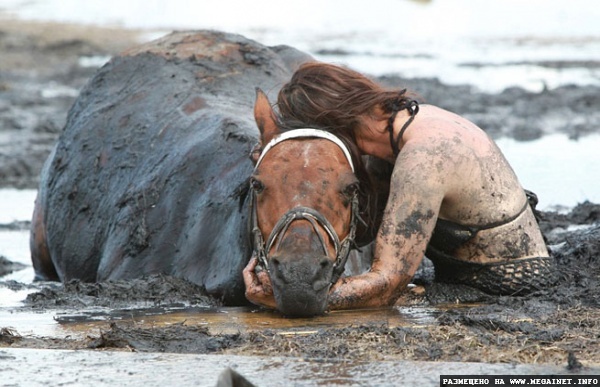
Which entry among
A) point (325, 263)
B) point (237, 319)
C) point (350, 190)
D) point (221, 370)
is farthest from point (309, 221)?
point (221, 370)

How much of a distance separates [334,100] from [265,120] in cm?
32

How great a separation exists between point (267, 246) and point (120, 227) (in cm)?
237

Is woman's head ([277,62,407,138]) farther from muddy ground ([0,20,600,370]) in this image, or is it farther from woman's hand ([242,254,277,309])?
muddy ground ([0,20,600,370])

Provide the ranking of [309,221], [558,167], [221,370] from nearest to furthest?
[221,370], [309,221], [558,167]

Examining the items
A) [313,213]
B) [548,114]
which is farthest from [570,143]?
[313,213]

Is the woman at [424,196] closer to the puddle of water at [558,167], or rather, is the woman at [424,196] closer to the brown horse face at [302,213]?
the brown horse face at [302,213]

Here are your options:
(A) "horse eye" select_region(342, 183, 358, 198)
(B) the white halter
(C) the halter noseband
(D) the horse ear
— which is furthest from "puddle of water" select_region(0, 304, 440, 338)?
(D) the horse ear

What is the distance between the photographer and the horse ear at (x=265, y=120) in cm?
532

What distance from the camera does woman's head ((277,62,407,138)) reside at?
530 centimetres

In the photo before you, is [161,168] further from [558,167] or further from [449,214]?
[558,167]

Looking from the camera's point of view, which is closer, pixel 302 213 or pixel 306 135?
pixel 302 213

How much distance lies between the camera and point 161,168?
7.09 meters

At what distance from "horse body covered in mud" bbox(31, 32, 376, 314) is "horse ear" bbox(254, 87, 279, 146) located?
0.37m

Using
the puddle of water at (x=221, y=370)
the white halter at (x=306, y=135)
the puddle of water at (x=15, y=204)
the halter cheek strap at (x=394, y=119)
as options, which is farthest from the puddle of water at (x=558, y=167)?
the puddle of water at (x=221, y=370)
